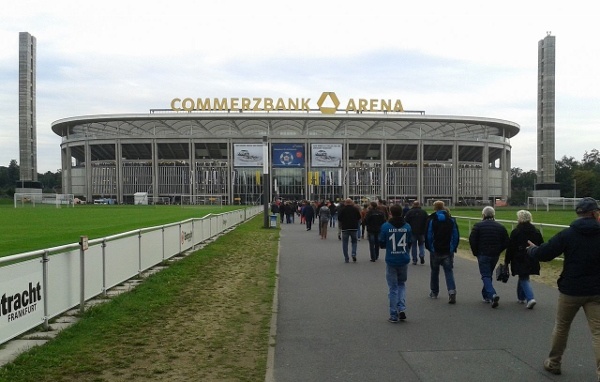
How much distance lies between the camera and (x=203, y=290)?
1090 centimetres

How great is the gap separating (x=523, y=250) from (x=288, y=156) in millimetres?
77466

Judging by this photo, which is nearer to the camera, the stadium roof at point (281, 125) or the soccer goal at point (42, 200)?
the soccer goal at point (42, 200)

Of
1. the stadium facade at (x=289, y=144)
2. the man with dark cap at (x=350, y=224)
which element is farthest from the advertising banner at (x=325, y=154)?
the man with dark cap at (x=350, y=224)

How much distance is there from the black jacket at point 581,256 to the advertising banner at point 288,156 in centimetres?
8080

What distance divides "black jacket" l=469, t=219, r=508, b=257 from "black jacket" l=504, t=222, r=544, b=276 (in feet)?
0.93

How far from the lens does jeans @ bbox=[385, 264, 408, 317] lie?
814 centimetres

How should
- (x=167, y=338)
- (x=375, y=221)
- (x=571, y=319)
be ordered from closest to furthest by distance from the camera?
1. (x=571, y=319)
2. (x=167, y=338)
3. (x=375, y=221)

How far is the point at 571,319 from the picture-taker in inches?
216

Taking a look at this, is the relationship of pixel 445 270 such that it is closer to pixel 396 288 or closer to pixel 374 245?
pixel 396 288

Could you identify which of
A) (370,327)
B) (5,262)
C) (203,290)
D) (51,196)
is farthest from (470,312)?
(51,196)

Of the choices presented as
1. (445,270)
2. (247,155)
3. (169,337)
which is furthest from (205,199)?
(169,337)

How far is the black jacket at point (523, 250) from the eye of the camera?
352 inches

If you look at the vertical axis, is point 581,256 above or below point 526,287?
above

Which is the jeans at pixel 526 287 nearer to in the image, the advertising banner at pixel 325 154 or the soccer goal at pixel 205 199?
the advertising banner at pixel 325 154
